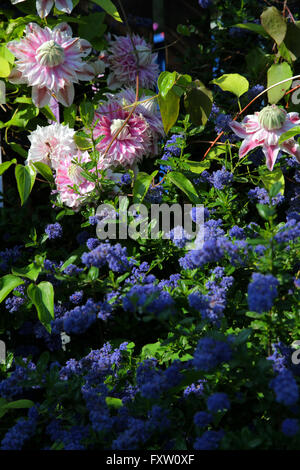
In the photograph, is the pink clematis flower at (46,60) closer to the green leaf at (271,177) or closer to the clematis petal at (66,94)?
the clematis petal at (66,94)

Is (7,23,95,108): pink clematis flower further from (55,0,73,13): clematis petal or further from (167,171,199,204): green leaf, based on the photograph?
(167,171,199,204): green leaf

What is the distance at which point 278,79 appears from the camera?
132 cm

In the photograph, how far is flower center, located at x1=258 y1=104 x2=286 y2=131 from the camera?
1140mm

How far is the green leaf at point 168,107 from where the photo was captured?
1194 mm

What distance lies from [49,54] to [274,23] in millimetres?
595

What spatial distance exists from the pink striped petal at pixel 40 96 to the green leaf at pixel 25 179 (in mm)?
159

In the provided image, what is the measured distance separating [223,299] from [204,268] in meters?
0.19

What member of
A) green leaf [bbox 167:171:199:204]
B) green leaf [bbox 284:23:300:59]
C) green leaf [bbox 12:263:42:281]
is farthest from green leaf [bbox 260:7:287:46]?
green leaf [bbox 12:263:42:281]

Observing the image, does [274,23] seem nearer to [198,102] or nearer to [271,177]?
[198,102]

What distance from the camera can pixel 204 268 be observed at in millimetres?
1046

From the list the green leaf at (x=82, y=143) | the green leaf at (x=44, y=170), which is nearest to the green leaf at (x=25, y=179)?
the green leaf at (x=44, y=170)

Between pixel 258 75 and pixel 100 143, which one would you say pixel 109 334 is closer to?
pixel 100 143
